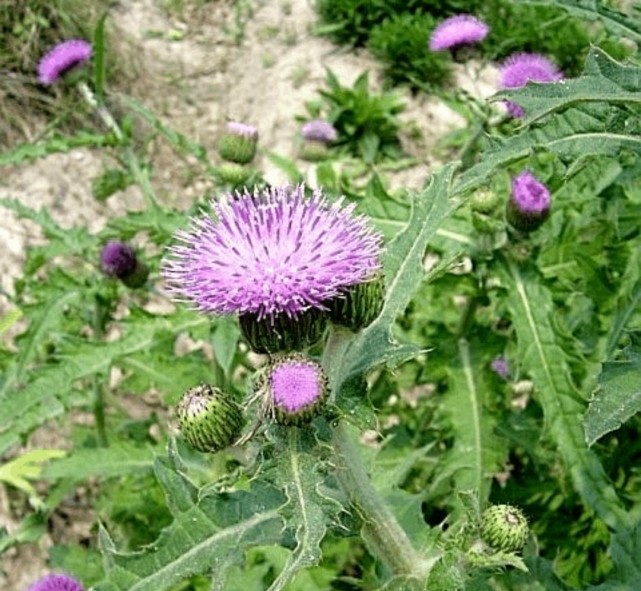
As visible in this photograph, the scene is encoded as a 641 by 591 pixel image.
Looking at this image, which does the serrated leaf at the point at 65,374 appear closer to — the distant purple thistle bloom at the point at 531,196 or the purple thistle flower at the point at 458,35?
the distant purple thistle bloom at the point at 531,196

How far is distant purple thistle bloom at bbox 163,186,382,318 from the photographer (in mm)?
1718

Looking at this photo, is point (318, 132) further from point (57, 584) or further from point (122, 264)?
point (57, 584)

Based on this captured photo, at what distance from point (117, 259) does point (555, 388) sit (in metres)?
1.38

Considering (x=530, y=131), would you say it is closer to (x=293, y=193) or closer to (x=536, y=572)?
(x=293, y=193)

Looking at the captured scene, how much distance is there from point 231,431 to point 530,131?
2.46 ft

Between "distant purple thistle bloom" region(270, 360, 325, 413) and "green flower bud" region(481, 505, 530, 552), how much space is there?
0.45 meters

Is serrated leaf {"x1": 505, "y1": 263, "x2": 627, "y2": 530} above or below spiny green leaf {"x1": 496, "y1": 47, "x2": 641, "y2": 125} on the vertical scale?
below

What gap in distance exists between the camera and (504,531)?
1.82 m

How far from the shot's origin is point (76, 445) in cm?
349

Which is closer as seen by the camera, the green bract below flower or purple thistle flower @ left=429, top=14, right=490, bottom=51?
the green bract below flower

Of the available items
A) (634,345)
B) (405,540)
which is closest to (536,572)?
(405,540)

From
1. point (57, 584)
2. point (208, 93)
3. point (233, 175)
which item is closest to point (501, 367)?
point (233, 175)

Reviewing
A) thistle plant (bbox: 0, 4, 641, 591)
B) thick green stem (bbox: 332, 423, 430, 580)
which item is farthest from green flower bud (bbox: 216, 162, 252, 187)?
thick green stem (bbox: 332, 423, 430, 580)

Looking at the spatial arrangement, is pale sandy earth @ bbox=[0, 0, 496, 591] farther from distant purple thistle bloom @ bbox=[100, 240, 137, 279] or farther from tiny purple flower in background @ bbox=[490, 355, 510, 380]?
tiny purple flower in background @ bbox=[490, 355, 510, 380]
